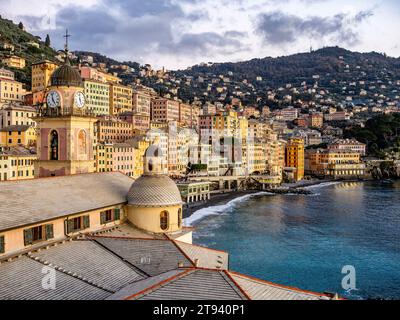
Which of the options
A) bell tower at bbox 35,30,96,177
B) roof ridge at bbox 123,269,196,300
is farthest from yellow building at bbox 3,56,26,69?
roof ridge at bbox 123,269,196,300

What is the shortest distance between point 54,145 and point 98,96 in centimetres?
10474

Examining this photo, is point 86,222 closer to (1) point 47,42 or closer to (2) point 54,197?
(2) point 54,197

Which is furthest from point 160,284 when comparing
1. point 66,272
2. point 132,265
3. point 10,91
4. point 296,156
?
point 296,156

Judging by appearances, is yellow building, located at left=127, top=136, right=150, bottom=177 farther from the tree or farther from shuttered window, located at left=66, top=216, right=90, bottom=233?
the tree

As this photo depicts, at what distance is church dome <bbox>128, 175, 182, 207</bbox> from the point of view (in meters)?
24.1

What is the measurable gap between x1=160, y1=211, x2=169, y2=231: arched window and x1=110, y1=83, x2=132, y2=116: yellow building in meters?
109

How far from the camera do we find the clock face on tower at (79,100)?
89.4 ft

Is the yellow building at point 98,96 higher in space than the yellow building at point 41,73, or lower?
lower

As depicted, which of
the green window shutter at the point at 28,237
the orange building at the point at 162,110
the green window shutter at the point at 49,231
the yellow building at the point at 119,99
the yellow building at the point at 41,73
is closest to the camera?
the green window shutter at the point at 28,237

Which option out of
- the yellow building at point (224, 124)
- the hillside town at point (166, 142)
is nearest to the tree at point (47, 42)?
the hillside town at point (166, 142)

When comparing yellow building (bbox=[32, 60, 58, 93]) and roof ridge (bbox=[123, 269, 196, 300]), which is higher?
yellow building (bbox=[32, 60, 58, 93])

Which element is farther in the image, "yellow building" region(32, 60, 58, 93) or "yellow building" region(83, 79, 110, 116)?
"yellow building" region(83, 79, 110, 116)

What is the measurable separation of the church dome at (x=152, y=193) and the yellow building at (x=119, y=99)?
4277 inches

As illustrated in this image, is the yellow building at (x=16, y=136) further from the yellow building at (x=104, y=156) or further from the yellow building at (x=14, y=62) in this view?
the yellow building at (x=14, y=62)
